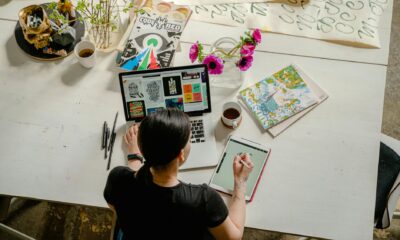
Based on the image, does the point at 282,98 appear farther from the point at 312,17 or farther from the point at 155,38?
the point at 155,38

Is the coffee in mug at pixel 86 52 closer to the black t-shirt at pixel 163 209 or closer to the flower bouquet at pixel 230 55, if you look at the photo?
the flower bouquet at pixel 230 55

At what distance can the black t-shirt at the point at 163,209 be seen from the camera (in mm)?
1055

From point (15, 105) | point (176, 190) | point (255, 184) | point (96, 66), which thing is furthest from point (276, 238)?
point (15, 105)

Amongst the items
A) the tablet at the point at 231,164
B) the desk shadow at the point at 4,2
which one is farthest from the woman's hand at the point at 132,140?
the desk shadow at the point at 4,2

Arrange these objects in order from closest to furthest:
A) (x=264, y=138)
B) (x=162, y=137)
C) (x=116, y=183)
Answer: (x=162, y=137), (x=116, y=183), (x=264, y=138)

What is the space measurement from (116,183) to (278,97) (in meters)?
0.65

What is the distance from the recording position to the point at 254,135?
1.36 m

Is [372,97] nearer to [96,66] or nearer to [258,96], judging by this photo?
[258,96]

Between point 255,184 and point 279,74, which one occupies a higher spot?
point 279,74

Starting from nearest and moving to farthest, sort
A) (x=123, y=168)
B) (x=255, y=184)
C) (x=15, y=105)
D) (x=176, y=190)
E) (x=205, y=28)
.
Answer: (x=176, y=190)
(x=123, y=168)
(x=255, y=184)
(x=15, y=105)
(x=205, y=28)

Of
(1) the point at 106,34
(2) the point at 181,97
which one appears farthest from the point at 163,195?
(1) the point at 106,34

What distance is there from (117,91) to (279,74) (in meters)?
0.60

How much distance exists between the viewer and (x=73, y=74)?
4.83 ft

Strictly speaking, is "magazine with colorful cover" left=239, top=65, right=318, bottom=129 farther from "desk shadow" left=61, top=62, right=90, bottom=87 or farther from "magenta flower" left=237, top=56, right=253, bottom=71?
"desk shadow" left=61, top=62, right=90, bottom=87
